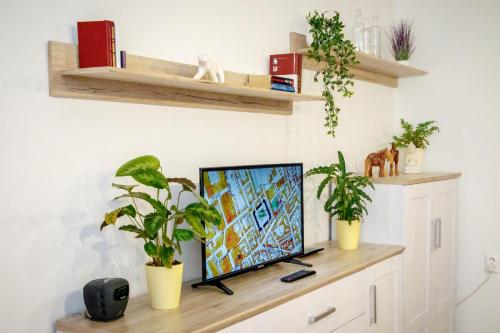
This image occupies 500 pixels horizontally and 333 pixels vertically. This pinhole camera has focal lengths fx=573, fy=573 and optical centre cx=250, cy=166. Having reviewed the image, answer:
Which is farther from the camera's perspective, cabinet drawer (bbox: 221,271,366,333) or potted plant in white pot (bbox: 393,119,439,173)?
potted plant in white pot (bbox: 393,119,439,173)

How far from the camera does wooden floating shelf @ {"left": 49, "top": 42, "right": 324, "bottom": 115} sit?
1860mm

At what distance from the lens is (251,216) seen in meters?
2.46

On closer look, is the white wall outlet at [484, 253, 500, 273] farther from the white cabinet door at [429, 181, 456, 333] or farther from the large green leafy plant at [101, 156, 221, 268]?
the large green leafy plant at [101, 156, 221, 268]

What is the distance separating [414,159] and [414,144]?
0.32ft

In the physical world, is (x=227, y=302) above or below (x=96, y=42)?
below

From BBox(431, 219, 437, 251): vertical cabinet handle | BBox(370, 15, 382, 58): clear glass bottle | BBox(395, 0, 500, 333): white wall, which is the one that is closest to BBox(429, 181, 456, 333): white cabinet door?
BBox(431, 219, 437, 251): vertical cabinet handle

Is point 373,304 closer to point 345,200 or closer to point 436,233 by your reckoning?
point 345,200

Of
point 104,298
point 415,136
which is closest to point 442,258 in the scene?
point 415,136

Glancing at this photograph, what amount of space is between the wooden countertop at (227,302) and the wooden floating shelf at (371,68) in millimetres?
1066

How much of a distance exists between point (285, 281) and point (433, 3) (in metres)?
2.50

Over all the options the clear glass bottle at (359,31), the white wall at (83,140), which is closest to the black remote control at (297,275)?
the white wall at (83,140)

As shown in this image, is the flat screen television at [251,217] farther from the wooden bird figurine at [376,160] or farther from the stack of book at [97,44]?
the wooden bird figurine at [376,160]

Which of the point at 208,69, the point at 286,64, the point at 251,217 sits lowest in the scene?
the point at 251,217

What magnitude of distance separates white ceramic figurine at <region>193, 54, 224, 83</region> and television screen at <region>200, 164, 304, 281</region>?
0.36 metres
